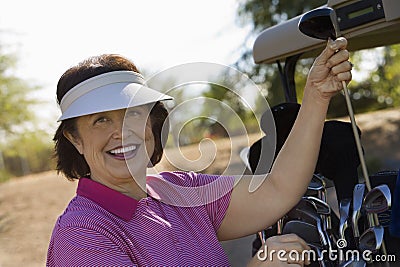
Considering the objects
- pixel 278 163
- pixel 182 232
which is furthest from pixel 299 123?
pixel 182 232

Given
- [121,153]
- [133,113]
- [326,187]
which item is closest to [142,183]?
[121,153]

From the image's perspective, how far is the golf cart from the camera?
198 cm

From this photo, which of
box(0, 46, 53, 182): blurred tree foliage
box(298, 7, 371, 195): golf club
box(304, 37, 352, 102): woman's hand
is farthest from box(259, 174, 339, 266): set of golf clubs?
box(0, 46, 53, 182): blurred tree foliage

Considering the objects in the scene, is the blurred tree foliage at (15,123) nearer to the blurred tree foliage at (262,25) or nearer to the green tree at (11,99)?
the green tree at (11,99)

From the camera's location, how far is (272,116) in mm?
2568

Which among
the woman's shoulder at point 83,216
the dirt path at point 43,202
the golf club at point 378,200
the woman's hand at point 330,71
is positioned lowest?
the dirt path at point 43,202

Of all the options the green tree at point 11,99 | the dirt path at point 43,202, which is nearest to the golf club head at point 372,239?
the dirt path at point 43,202

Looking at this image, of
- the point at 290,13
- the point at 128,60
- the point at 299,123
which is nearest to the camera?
the point at 299,123

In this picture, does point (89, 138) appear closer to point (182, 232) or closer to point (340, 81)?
point (182, 232)

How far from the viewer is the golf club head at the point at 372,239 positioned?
76.4 inches

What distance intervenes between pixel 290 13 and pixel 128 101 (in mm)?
11320

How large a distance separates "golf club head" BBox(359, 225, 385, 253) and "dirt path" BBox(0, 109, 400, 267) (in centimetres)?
331

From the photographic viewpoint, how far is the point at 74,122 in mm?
2152

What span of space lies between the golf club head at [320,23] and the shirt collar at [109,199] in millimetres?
727
